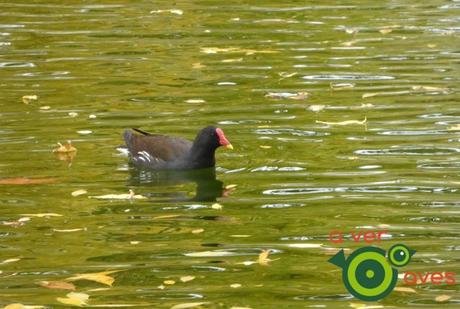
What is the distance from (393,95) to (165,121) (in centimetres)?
232

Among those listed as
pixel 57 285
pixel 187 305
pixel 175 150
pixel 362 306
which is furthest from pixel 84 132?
pixel 362 306

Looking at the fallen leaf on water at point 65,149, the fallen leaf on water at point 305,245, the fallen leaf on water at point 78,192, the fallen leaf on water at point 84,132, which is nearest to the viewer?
the fallen leaf on water at point 305,245

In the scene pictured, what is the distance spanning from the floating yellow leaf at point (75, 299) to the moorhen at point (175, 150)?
340 cm

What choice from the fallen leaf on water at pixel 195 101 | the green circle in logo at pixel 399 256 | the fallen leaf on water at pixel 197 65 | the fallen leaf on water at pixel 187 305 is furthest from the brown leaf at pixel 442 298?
the fallen leaf on water at pixel 197 65

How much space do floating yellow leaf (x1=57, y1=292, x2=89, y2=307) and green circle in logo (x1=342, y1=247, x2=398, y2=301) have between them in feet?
5.19

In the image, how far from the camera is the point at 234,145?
12.5 metres

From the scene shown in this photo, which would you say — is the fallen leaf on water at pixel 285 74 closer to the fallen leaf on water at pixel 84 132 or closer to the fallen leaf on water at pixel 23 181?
the fallen leaf on water at pixel 84 132

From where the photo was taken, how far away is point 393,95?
46.2ft

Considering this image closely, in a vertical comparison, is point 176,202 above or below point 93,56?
below

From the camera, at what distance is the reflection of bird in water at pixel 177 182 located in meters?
11.3

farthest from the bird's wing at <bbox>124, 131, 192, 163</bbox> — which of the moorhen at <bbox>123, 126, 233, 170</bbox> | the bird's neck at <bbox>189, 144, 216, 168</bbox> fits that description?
the bird's neck at <bbox>189, 144, 216, 168</bbox>

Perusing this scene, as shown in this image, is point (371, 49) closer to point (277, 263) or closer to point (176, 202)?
point (176, 202)

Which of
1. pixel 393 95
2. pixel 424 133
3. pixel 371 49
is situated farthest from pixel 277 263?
pixel 371 49

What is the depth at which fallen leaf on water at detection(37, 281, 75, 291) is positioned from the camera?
29.1ft
